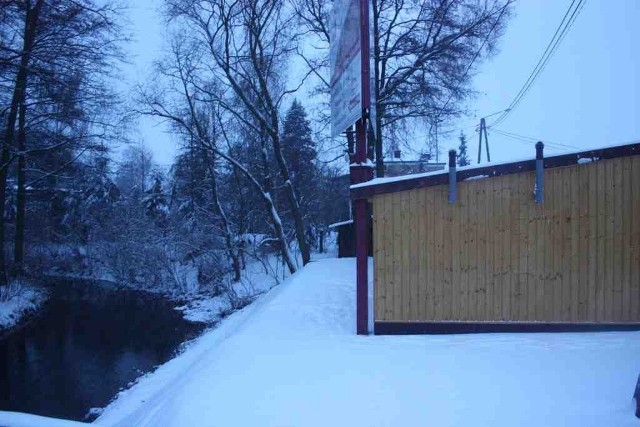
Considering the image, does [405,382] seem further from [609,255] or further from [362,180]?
[609,255]

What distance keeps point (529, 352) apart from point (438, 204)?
91.2 inches

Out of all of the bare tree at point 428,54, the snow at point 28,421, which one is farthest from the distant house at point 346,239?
the snow at point 28,421

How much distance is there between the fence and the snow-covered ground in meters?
14.4

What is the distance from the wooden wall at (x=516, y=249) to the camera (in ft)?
24.1

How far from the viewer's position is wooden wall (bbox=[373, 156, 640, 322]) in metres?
7.35

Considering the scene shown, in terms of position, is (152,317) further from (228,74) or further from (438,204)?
(438,204)

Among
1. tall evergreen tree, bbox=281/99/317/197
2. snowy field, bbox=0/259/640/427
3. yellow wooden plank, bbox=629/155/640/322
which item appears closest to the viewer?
snowy field, bbox=0/259/640/427

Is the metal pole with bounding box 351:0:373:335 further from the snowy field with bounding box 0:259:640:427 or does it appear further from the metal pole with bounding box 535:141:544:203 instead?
the metal pole with bounding box 535:141:544:203

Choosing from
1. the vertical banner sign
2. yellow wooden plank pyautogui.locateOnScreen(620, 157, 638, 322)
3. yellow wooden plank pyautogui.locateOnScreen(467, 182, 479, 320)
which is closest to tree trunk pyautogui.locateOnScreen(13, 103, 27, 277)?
the vertical banner sign

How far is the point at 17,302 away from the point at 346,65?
1648 cm

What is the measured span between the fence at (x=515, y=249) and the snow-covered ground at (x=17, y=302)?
1439 cm

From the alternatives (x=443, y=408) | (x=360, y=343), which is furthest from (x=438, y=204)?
(x=443, y=408)

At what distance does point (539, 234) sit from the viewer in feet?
24.4

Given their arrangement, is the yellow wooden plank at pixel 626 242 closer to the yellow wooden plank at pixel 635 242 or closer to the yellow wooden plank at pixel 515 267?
the yellow wooden plank at pixel 635 242
